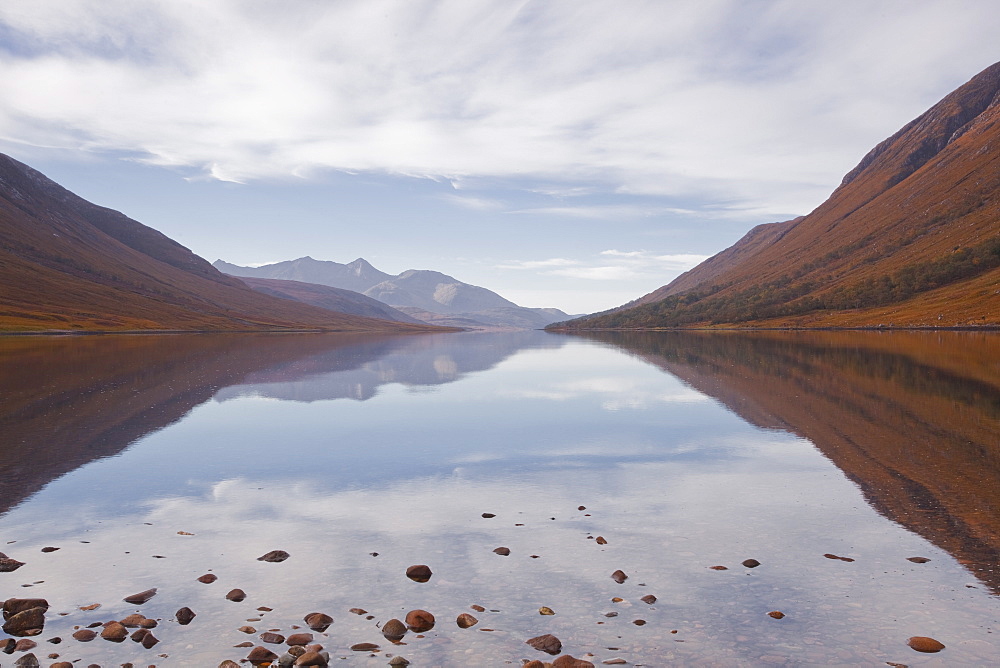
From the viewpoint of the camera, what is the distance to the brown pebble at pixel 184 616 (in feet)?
39.1

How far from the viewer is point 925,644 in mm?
10711

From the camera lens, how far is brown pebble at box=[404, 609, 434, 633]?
1159cm

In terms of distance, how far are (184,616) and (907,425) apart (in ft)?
104

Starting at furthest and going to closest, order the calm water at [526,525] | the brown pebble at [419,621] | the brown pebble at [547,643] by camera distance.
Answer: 1. the brown pebble at [419,621]
2. the calm water at [526,525]
3. the brown pebble at [547,643]

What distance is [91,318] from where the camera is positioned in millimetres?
190250

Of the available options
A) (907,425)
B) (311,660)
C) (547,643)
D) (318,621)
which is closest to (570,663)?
(547,643)

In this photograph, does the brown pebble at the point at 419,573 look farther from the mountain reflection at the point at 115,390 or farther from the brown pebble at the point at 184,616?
the mountain reflection at the point at 115,390

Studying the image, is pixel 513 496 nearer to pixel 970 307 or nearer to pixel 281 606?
pixel 281 606

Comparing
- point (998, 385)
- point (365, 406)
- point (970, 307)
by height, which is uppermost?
point (970, 307)

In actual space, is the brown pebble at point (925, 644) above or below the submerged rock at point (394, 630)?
above

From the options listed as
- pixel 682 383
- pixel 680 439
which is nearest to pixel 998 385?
pixel 682 383

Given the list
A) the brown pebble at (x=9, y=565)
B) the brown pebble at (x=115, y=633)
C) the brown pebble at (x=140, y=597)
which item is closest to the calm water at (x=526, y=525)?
the brown pebble at (x=140, y=597)

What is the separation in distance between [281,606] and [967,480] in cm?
2147

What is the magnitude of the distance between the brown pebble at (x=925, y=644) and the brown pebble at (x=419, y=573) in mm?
9164
